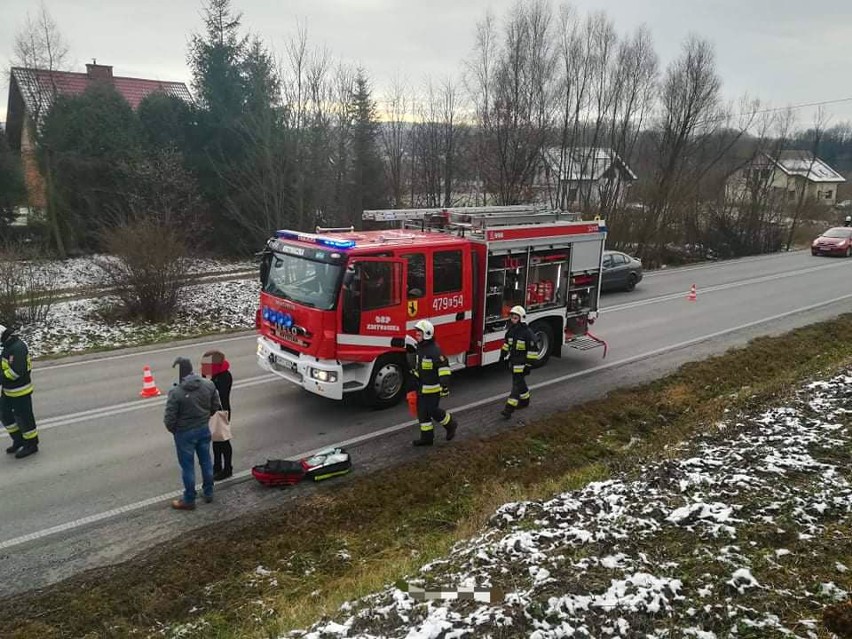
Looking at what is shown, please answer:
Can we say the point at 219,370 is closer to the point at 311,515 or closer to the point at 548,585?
the point at 311,515

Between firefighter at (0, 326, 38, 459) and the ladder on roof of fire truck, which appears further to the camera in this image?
the ladder on roof of fire truck

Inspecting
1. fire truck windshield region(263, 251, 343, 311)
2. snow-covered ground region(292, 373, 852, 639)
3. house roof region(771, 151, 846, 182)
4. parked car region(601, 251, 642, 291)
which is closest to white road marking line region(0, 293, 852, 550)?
fire truck windshield region(263, 251, 343, 311)

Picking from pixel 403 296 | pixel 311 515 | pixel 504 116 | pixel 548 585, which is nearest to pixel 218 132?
pixel 504 116

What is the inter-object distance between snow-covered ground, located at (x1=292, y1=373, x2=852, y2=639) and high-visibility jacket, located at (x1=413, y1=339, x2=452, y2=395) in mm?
2191

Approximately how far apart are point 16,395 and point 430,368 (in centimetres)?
507

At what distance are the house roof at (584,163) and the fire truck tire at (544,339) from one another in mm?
18710

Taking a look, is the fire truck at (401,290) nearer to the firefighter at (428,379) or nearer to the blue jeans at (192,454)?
the firefighter at (428,379)

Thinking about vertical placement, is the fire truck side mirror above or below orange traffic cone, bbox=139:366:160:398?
above

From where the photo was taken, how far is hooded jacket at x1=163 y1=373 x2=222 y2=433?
6.06 meters

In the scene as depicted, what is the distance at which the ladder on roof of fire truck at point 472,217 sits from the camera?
10.1 metres

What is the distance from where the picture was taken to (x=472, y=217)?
33.3 feet

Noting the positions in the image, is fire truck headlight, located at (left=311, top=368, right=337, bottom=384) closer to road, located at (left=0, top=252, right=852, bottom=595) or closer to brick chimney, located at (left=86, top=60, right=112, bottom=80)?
road, located at (left=0, top=252, right=852, bottom=595)

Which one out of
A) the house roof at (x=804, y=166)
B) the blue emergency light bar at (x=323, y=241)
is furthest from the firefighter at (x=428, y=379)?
the house roof at (x=804, y=166)

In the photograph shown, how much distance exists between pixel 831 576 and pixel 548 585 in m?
2.14
